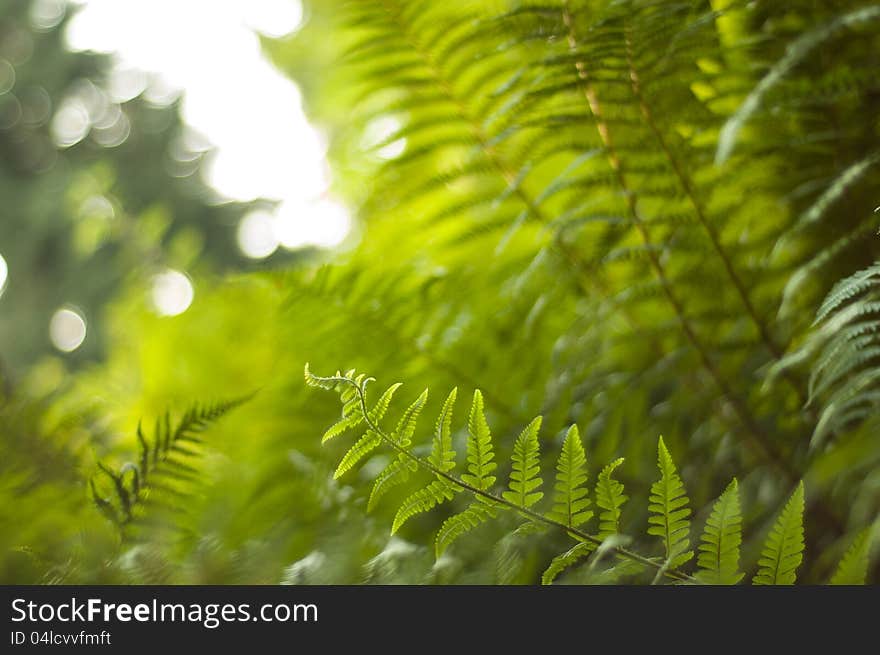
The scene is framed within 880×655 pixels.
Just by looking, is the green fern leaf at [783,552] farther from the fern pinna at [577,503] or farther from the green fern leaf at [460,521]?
the green fern leaf at [460,521]

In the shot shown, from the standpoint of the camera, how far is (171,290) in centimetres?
130

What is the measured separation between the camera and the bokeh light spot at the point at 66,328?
388cm

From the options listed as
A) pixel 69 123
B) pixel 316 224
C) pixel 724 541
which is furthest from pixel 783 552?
pixel 69 123

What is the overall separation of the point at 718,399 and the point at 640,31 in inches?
10.0

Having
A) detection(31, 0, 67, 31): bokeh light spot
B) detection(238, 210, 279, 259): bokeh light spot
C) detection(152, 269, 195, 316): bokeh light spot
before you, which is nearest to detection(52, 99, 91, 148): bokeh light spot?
detection(31, 0, 67, 31): bokeh light spot

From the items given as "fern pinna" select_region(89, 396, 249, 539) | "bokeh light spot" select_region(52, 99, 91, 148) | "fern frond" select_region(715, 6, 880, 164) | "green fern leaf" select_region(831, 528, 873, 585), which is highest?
"bokeh light spot" select_region(52, 99, 91, 148)

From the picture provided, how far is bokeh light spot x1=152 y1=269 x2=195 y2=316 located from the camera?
1.25 meters

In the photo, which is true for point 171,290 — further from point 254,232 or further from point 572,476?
point 254,232

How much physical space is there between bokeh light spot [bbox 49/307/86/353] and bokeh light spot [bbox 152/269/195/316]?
9.03 ft

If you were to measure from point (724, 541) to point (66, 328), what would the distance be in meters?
4.42

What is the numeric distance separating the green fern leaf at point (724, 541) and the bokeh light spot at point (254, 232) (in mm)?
2610

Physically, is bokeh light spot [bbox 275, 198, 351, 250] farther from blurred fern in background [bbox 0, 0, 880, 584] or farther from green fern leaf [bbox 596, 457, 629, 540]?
green fern leaf [bbox 596, 457, 629, 540]
